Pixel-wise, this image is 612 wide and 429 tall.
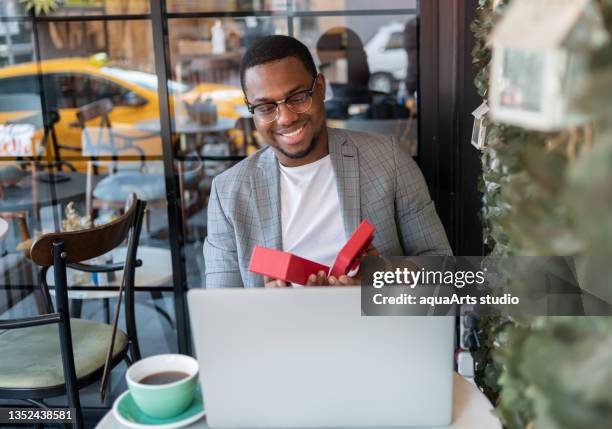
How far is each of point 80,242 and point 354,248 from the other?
92 centimetres

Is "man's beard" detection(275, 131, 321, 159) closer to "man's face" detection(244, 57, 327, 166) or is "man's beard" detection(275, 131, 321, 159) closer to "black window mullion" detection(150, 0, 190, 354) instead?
"man's face" detection(244, 57, 327, 166)

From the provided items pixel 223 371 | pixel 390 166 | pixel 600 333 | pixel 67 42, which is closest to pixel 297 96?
pixel 390 166

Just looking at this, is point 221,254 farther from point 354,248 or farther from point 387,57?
point 387,57

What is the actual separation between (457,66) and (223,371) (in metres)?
1.72

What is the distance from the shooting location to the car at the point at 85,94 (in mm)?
2865

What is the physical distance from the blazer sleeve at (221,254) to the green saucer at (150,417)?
90 centimetres

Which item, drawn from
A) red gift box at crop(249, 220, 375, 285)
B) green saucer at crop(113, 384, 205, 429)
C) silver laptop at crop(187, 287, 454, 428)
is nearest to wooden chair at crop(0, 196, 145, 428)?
red gift box at crop(249, 220, 375, 285)

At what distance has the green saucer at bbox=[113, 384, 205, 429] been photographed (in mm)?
1159

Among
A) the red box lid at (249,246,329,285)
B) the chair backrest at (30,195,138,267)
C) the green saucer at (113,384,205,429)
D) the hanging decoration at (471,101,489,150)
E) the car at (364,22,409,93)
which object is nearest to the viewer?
the green saucer at (113,384,205,429)

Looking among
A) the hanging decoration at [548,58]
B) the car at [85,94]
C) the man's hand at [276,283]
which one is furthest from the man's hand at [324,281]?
the car at [85,94]

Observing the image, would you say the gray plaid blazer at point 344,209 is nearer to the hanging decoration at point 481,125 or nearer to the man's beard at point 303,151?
the man's beard at point 303,151

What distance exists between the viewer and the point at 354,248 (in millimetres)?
1510

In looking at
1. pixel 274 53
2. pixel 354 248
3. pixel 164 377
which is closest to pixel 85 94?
pixel 274 53

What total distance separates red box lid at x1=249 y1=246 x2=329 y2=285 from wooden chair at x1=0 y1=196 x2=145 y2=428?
807 millimetres
